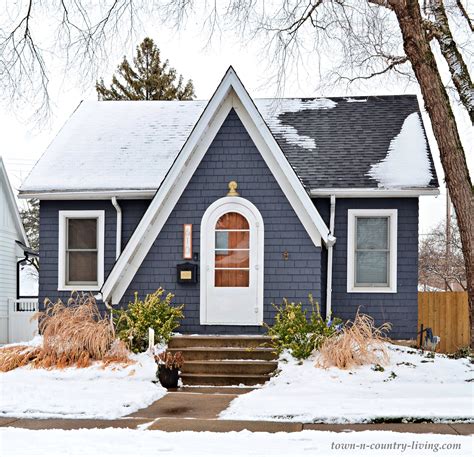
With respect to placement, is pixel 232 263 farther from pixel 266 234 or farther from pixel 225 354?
pixel 225 354

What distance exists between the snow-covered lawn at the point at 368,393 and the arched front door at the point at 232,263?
6.29ft

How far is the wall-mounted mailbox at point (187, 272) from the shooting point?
12.9 metres

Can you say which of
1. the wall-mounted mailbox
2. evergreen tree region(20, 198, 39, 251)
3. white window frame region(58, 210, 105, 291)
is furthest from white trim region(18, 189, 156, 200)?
evergreen tree region(20, 198, 39, 251)

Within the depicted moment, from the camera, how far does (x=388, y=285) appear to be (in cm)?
1377

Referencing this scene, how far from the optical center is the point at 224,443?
6750 mm

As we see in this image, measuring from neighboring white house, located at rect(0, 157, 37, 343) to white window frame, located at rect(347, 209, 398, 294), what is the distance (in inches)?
488

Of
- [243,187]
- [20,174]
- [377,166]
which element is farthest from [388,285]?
[20,174]

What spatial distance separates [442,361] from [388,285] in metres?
2.83

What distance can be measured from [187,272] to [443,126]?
5404mm

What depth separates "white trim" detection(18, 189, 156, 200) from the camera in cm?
1378

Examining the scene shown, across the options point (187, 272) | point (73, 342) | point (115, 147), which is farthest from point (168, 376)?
point (115, 147)

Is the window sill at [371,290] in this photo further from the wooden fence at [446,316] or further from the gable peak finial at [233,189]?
the wooden fence at [446,316]

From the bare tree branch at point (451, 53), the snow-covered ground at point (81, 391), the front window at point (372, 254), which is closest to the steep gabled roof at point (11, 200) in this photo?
the snow-covered ground at point (81, 391)

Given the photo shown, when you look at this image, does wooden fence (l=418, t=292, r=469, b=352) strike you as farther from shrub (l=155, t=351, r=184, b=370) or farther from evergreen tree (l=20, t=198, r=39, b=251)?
evergreen tree (l=20, t=198, r=39, b=251)
